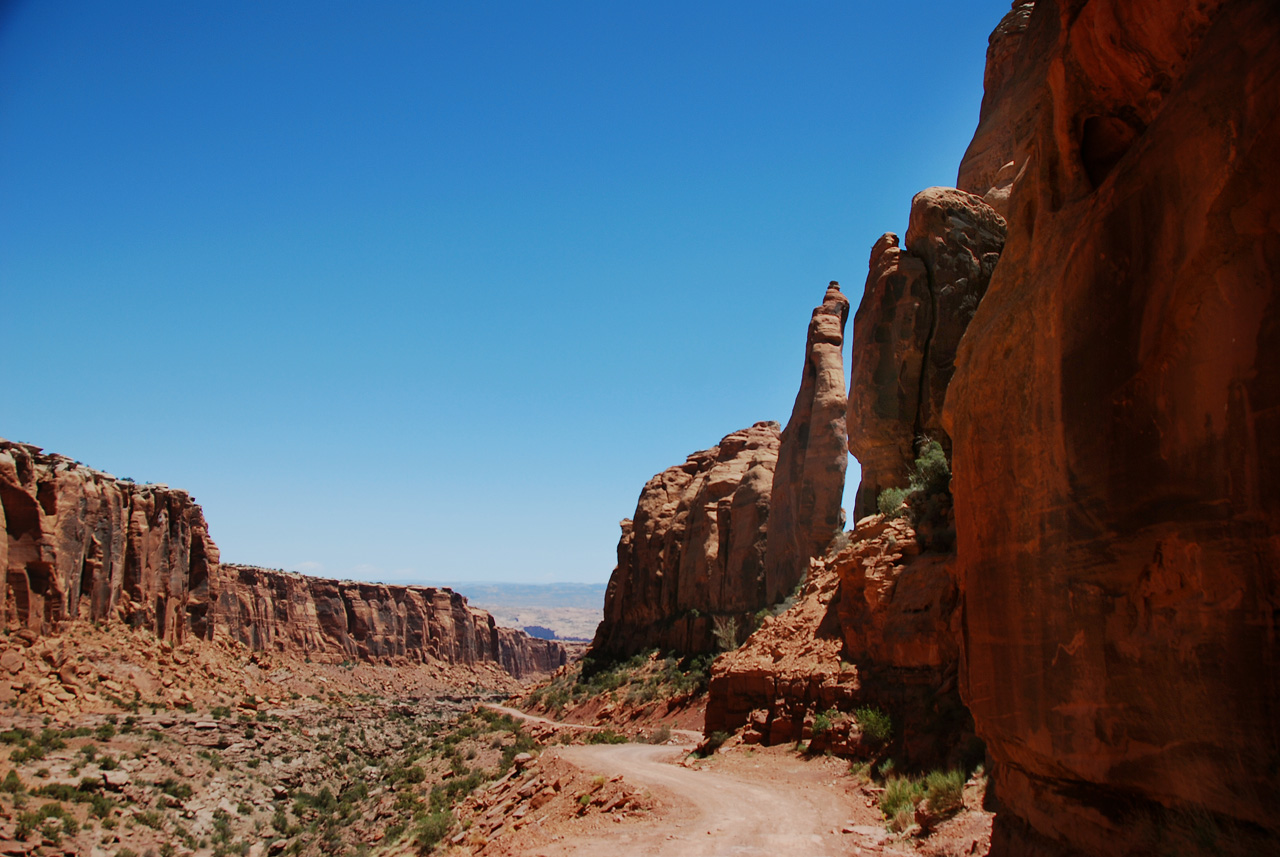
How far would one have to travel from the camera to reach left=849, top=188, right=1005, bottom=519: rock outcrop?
22625 millimetres

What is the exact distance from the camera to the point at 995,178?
2562cm

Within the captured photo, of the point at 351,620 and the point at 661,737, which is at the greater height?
the point at 351,620

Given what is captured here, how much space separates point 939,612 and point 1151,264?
1118 cm

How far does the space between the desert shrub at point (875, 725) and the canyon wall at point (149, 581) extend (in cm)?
4353

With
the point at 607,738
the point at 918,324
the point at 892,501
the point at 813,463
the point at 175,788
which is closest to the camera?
the point at 892,501

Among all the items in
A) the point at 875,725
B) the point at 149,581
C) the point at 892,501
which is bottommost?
the point at 875,725

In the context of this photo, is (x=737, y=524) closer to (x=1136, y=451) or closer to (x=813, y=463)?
(x=813, y=463)

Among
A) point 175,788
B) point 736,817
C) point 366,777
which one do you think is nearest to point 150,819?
point 175,788

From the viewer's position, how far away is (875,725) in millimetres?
16984

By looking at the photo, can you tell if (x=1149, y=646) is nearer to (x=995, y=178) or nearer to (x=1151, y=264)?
(x=1151, y=264)

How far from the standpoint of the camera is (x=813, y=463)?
37375mm

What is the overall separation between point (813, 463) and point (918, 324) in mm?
15068

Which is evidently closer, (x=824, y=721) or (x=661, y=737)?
(x=824, y=721)

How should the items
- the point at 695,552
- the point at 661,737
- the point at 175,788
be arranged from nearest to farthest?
1. the point at 661,737
2. the point at 175,788
3. the point at 695,552
